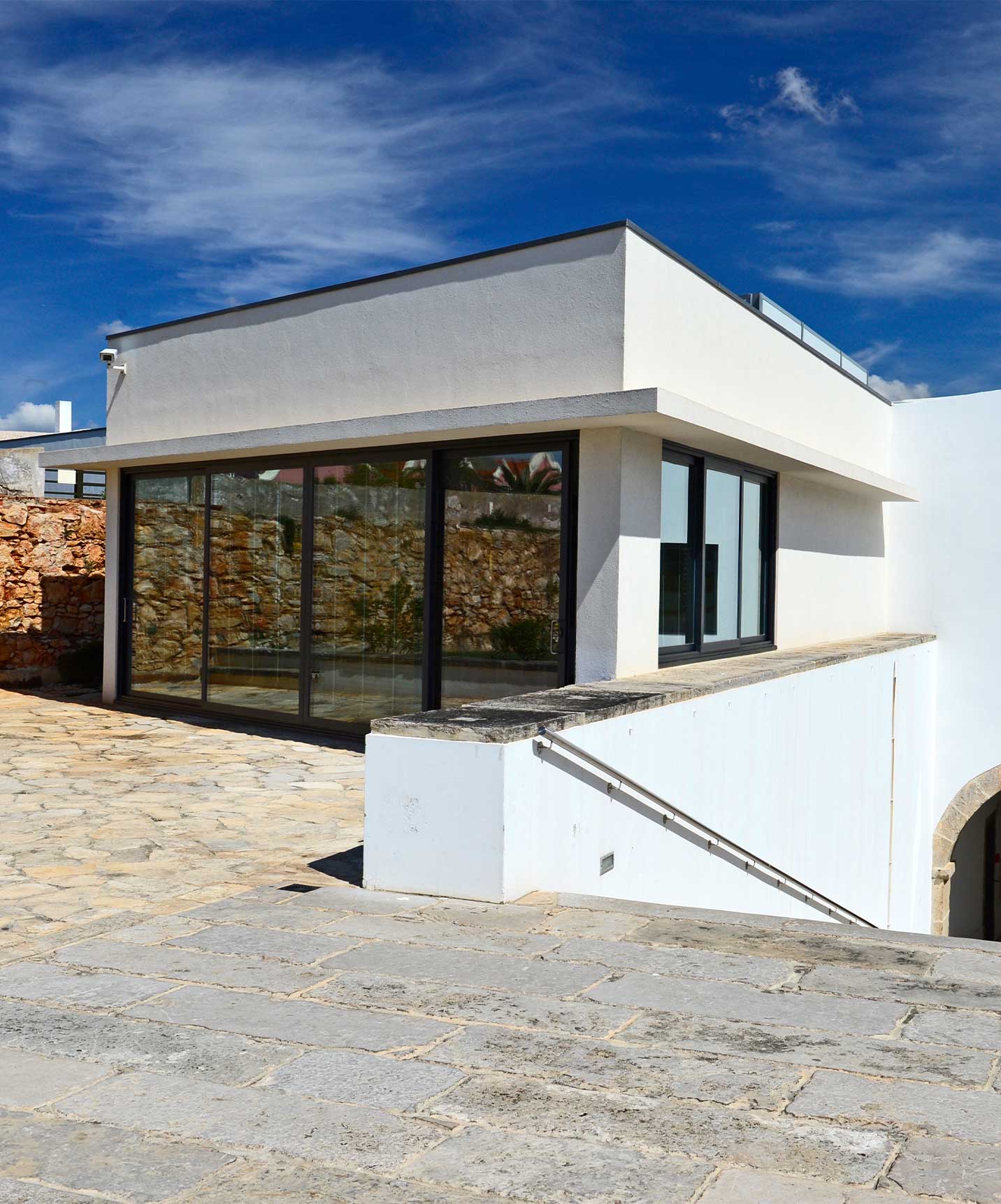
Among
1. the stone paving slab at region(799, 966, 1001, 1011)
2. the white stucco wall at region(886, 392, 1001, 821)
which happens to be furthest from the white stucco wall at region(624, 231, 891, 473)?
the stone paving slab at region(799, 966, 1001, 1011)

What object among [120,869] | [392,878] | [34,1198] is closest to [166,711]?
[120,869]

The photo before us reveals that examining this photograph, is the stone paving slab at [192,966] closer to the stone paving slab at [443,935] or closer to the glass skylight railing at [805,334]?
the stone paving slab at [443,935]

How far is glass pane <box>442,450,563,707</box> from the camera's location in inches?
330

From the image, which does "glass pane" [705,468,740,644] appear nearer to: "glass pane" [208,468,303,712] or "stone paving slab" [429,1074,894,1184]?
"glass pane" [208,468,303,712]

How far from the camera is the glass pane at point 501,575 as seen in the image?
8391mm

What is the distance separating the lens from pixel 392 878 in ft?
15.6

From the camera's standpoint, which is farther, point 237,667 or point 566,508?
point 237,667

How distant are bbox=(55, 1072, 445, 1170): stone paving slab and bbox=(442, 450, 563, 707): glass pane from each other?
18.8 ft

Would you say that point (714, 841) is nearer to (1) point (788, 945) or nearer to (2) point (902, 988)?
(1) point (788, 945)

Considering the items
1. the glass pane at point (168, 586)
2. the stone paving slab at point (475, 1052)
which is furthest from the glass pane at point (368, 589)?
the stone paving slab at point (475, 1052)

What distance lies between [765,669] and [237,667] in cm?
512

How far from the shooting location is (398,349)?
29.7 ft

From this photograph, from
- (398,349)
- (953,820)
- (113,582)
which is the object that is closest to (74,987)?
(398,349)

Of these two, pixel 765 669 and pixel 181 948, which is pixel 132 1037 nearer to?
pixel 181 948
